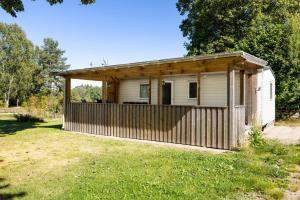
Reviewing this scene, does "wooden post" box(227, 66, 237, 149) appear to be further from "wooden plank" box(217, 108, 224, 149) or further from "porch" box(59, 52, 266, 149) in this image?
"wooden plank" box(217, 108, 224, 149)

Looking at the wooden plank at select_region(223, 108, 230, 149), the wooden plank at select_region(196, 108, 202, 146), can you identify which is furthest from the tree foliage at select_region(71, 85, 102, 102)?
the wooden plank at select_region(223, 108, 230, 149)

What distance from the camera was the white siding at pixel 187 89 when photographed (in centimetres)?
1166

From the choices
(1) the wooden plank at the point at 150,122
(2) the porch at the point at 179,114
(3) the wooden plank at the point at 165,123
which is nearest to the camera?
(2) the porch at the point at 179,114

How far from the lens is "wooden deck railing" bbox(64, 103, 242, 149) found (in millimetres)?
7736

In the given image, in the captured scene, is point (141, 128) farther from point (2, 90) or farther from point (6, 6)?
point (2, 90)

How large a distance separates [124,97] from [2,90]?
119ft

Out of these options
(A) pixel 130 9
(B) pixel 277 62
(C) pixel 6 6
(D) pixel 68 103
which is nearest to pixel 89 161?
(C) pixel 6 6

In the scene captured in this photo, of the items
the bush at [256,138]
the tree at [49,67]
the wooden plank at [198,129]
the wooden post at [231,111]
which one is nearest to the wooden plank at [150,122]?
the wooden plank at [198,129]

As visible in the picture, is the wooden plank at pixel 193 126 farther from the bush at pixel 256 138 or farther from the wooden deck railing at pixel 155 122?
→ the bush at pixel 256 138

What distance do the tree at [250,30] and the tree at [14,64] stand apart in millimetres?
31391

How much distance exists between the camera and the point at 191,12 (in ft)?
83.7

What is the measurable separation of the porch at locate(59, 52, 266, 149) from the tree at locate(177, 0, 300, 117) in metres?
7.03

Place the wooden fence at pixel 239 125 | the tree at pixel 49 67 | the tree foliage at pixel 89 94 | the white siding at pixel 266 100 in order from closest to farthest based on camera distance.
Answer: the wooden fence at pixel 239 125, the white siding at pixel 266 100, the tree foliage at pixel 89 94, the tree at pixel 49 67

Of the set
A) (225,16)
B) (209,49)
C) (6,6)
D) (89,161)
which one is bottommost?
(89,161)
